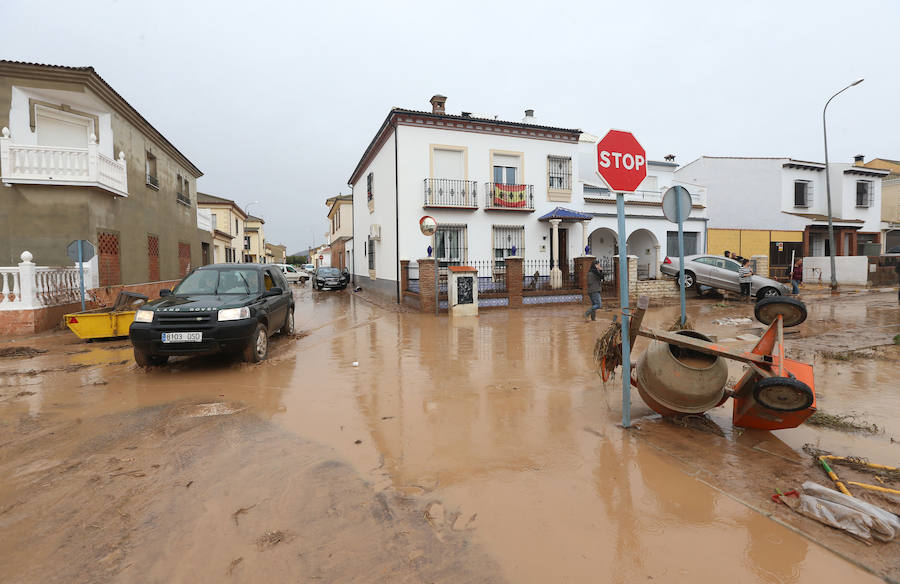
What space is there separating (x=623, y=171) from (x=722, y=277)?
573 inches

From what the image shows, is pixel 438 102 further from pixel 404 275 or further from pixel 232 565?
pixel 232 565

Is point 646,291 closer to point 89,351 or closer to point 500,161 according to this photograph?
point 500,161

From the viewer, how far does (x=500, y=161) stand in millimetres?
18906

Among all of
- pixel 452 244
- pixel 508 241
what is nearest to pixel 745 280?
pixel 508 241

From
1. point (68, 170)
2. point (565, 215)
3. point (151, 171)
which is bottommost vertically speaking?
point (565, 215)

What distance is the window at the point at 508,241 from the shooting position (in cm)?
1889

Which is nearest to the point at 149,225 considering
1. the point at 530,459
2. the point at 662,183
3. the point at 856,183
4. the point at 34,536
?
the point at 34,536

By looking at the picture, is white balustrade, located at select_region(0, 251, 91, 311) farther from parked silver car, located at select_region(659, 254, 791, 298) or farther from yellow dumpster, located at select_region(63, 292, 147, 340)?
parked silver car, located at select_region(659, 254, 791, 298)

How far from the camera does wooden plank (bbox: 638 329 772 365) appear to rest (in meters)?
3.66

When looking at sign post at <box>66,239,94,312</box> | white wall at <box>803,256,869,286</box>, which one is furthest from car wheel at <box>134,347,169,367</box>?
white wall at <box>803,256,869,286</box>

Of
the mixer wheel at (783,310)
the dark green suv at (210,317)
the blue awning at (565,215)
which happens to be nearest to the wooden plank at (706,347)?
the mixer wheel at (783,310)

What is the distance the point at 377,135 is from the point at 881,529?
65.0 feet

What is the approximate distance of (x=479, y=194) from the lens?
1838 cm

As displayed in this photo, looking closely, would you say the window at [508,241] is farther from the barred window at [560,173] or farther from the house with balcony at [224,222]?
the house with balcony at [224,222]
